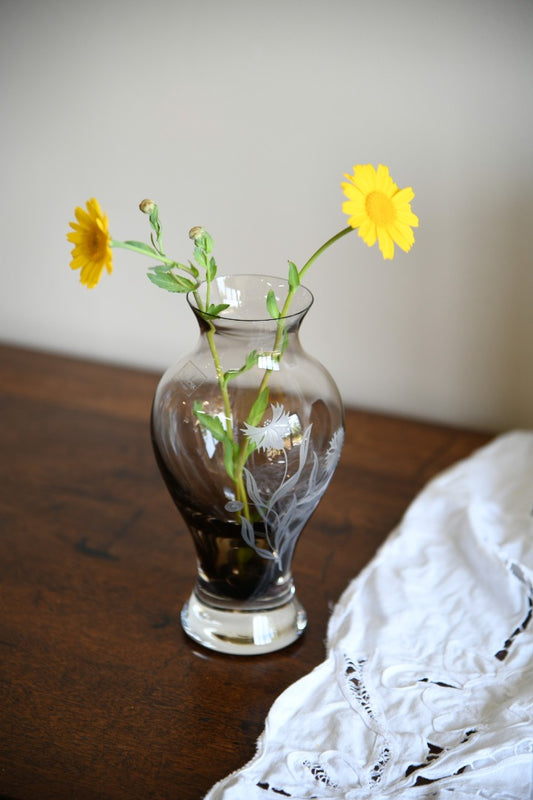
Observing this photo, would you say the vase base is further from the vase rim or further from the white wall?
the white wall

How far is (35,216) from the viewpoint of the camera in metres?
1.22

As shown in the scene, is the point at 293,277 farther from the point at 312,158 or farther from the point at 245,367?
the point at 312,158

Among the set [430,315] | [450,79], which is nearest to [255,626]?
[430,315]

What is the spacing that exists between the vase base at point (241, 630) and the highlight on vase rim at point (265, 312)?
0.20 ft

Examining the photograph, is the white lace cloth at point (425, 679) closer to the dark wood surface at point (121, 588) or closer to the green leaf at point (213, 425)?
the dark wood surface at point (121, 588)

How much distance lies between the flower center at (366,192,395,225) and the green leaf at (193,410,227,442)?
7.1 inches

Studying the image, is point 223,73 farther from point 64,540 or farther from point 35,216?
point 64,540

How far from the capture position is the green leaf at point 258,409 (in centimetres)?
64

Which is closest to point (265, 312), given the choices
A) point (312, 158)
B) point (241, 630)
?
point (241, 630)

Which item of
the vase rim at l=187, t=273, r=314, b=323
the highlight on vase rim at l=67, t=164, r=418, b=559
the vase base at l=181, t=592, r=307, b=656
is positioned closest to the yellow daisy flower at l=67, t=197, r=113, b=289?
the highlight on vase rim at l=67, t=164, r=418, b=559

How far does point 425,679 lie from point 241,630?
147mm

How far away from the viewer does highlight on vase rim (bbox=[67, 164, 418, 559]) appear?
592 millimetres

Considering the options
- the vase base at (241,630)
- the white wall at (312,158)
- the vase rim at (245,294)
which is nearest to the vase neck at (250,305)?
the vase rim at (245,294)

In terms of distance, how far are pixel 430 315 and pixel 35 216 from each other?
0.55 m
